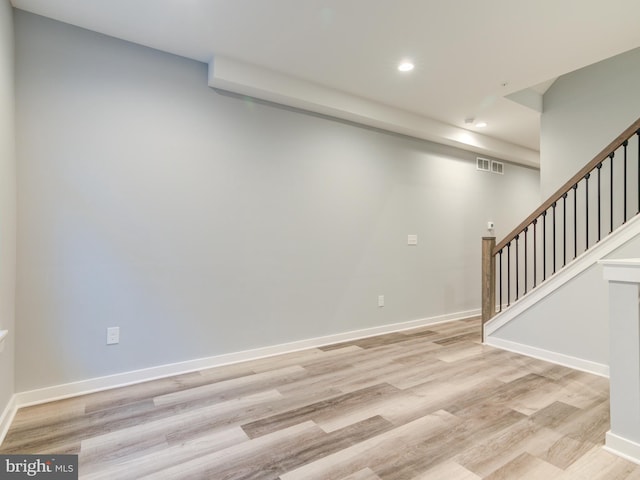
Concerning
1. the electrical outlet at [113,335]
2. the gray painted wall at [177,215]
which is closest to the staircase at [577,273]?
the gray painted wall at [177,215]

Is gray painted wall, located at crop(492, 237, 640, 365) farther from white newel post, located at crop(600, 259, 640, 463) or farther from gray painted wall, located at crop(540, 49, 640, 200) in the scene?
gray painted wall, located at crop(540, 49, 640, 200)

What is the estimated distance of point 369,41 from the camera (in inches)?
108

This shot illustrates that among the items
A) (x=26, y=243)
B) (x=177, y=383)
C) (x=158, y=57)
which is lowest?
(x=177, y=383)

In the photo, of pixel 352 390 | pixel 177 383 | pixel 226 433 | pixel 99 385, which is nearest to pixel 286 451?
pixel 226 433

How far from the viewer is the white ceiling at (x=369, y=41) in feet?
7.76

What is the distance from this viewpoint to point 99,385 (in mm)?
2625

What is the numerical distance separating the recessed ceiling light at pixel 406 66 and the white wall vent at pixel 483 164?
2.63 m

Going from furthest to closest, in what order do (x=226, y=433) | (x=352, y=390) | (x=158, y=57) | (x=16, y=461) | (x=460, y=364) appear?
(x=460, y=364) < (x=158, y=57) < (x=352, y=390) < (x=226, y=433) < (x=16, y=461)

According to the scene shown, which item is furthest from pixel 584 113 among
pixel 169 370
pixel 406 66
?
pixel 169 370

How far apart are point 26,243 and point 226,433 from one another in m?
1.90

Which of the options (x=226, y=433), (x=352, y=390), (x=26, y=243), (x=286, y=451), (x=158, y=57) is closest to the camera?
(x=286, y=451)

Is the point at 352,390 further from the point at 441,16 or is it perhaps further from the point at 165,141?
the point at 441,16

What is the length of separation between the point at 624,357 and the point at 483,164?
408 centimetres

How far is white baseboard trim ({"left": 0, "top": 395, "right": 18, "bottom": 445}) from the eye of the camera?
2002 millimetres
